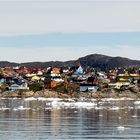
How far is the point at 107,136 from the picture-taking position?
3941 cm

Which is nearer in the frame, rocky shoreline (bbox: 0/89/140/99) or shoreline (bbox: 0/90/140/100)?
shoreline (bbox: 0/90/140/100)

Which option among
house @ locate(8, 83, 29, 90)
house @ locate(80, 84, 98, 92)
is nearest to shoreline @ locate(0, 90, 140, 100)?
house @ locate(80, 84, 98, 92)

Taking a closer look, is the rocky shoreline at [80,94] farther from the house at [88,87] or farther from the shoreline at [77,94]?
the house at [88,87]

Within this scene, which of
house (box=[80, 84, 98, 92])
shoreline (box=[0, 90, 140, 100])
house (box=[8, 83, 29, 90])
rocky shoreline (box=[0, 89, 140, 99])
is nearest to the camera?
shoreline (box=[0, 90, 140, 100])

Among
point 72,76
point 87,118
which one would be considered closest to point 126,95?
point 72,76

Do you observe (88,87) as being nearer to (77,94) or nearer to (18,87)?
(77,94)

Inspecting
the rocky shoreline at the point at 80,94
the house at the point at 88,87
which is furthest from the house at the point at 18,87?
the house at the point at 88,87

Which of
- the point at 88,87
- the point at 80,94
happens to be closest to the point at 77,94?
the point at 80,94

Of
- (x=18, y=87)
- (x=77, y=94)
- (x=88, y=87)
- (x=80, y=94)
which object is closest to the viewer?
(x=77, y=94)

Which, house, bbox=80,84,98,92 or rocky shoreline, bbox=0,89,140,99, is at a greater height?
house, bbox=80,84,98,92

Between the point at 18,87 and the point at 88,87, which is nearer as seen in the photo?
the point at 88,87

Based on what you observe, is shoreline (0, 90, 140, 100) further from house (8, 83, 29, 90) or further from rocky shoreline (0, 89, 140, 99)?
house (8, 83, 29, 90)

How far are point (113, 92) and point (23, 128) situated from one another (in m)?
87.3

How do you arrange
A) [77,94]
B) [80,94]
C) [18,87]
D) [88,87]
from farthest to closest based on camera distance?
[18,87] → [88,87] → [80,94] → [77,94]
